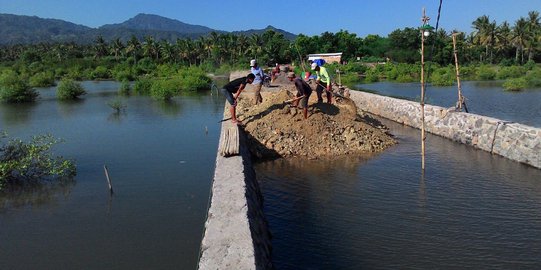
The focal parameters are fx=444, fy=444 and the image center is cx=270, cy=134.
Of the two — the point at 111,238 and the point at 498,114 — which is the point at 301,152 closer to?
the point at 111,238

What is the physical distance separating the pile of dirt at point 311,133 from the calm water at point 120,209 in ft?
5.42

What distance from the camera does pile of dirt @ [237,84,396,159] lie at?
11.7m

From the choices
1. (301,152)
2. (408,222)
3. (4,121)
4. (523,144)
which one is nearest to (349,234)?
(408,222)

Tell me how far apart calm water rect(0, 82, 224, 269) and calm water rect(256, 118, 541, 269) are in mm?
1581

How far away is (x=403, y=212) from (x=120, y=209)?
5.26 m

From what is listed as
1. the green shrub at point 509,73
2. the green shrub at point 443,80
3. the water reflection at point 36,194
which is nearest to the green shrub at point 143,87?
the green shrub at point 443,80

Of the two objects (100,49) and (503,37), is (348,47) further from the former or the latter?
(100,49)

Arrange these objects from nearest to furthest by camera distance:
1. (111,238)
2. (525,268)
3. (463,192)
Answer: (525,268)
(111,238)
(463,192)

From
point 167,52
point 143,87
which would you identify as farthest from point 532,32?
point 167,52

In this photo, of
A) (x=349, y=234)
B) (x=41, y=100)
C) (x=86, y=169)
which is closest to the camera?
(x=349, y=234)

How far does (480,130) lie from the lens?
1209 cm

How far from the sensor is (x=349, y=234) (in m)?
6.54

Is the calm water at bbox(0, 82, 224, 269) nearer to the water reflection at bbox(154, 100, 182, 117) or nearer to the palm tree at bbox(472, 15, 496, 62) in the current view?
the water reflection at bbox(154, 100, 182, 117)

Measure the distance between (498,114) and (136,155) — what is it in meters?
14.6
